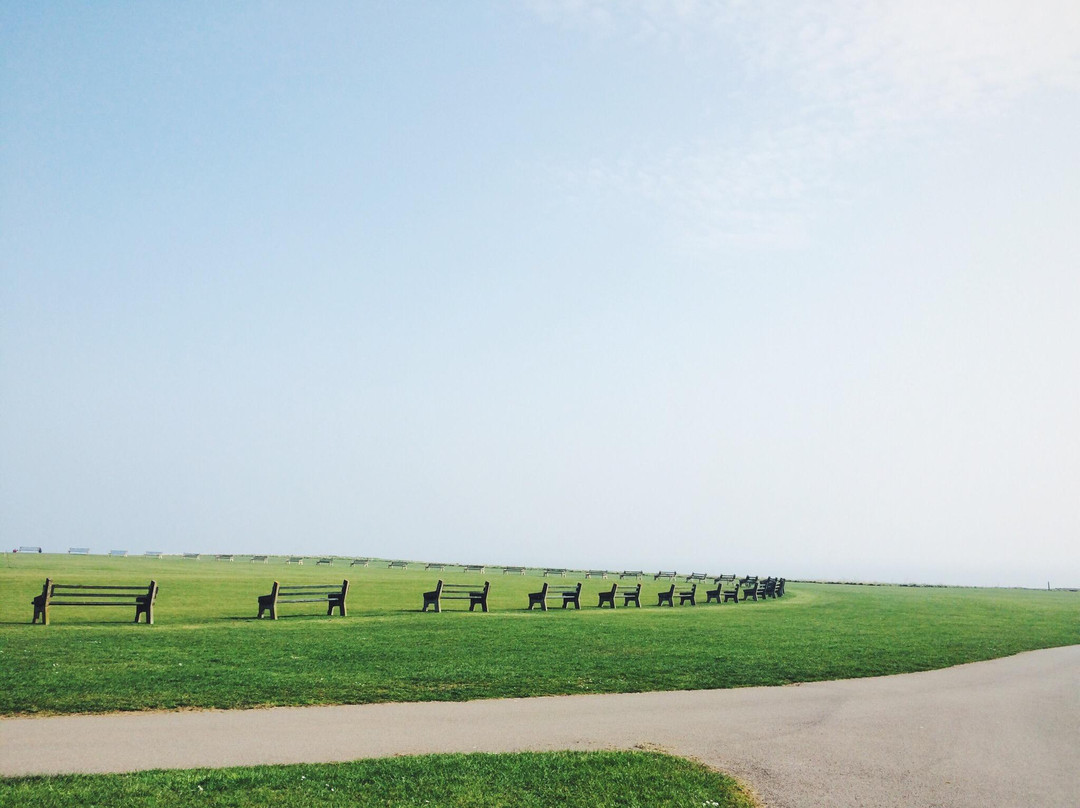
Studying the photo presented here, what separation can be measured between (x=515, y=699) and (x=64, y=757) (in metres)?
6.90

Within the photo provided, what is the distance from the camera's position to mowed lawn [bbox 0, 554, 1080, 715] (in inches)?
532

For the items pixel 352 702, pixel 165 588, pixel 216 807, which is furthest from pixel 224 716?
pixel 165 588

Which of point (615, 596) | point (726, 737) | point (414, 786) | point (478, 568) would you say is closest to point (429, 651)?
point (726, 737)

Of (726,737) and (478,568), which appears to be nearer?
(726,737)

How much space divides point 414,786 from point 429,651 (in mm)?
10610

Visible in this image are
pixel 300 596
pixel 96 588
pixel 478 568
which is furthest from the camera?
pixel 478 568

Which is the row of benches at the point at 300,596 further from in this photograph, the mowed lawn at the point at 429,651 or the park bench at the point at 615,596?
the mowed lawn at the point at 429,651

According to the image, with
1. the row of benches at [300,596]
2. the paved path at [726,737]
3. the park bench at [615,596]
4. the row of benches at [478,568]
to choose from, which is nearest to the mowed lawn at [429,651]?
the row of benches at [300,596]

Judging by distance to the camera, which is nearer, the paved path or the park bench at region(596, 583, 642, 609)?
the paved path

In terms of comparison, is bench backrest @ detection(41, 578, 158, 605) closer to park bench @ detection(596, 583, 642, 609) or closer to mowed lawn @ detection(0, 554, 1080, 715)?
mowed lawn @ detection(0, 554, 1080, 715)

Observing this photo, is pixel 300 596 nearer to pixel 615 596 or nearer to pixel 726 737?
pixel 615 596

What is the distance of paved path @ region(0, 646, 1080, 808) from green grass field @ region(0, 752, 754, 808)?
0.57 metres

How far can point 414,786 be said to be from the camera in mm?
8406

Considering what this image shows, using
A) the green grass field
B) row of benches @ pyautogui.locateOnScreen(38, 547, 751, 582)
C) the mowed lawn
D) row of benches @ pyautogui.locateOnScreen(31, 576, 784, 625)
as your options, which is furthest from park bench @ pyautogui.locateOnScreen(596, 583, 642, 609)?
row of benches @ pyautogui.locateOnScreen(38, 547, 751, 582)
